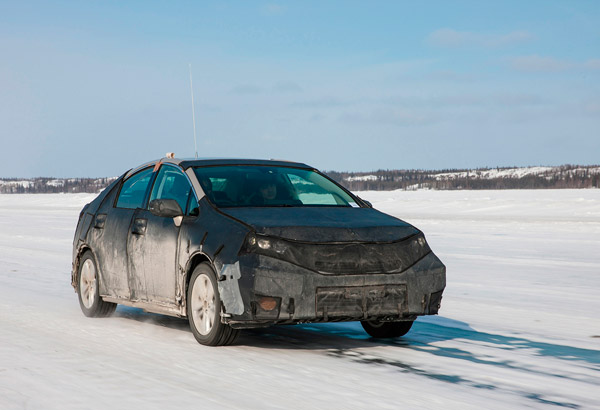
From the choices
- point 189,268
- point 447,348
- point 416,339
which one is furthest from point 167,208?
point 447,348

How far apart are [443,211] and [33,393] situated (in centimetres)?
3786

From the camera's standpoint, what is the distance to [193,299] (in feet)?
25.4

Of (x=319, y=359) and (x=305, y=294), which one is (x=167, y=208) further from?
(x=319, y=359)

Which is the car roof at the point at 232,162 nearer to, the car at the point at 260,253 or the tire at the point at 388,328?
the car at the point at 260,253

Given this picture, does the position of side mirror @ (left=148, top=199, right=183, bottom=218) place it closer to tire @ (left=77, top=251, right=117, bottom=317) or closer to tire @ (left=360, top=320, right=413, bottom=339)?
tire @ (left=77, top=251, right=117, bottom=317)

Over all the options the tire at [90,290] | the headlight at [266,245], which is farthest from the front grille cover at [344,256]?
the tire at [90,290]

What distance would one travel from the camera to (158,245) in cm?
832

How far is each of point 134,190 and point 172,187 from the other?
0.79 meters

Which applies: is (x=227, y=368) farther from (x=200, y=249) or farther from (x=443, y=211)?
(x=443, y=211)

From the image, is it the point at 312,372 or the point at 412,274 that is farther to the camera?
the point at 412,274

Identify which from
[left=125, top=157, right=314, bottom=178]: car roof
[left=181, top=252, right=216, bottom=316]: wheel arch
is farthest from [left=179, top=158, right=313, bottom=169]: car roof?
[left=181, top=252, right=216, bottom=316]: wheel arch

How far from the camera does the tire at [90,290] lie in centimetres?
959

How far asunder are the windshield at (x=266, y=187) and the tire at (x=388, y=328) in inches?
44.1

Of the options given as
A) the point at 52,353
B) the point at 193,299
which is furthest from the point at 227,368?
the point at 52,353
